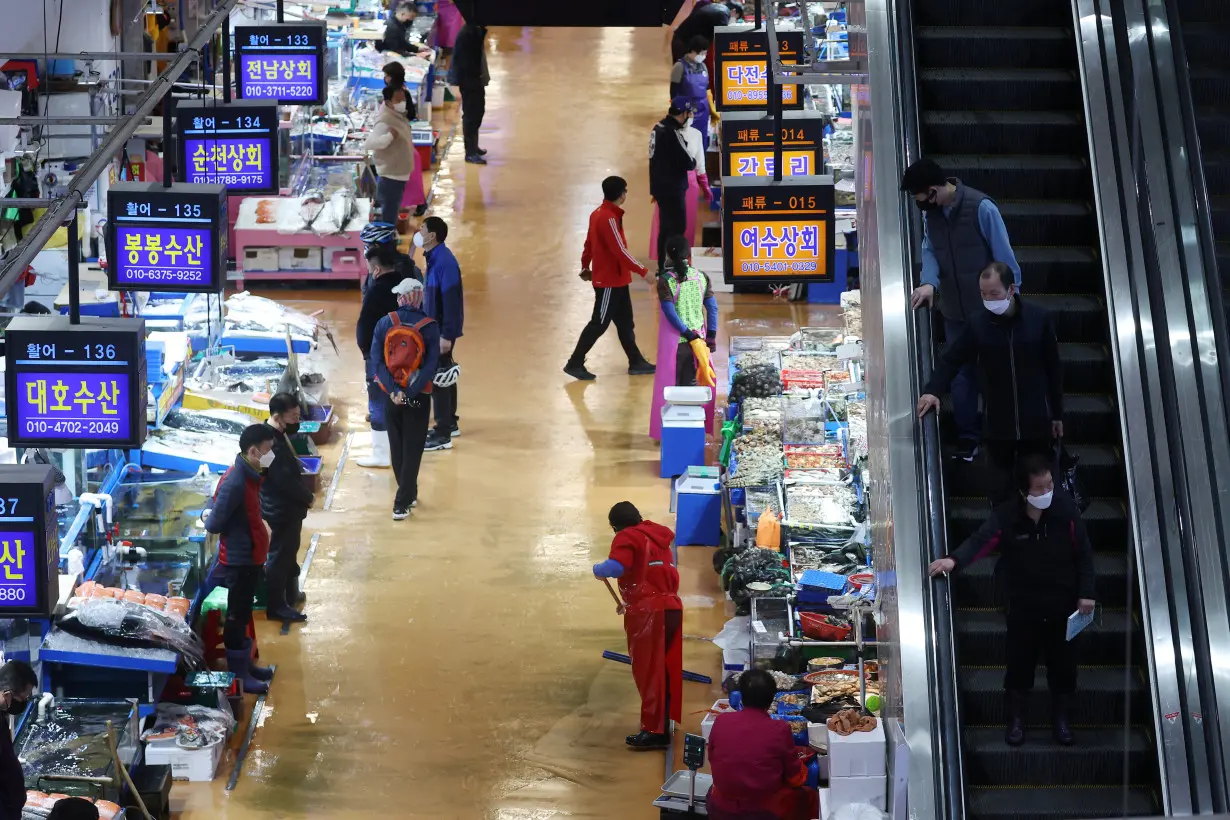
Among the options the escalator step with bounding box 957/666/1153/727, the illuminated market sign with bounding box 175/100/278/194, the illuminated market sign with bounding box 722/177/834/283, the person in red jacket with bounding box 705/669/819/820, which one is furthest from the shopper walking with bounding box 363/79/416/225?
the escalator step with bounding box 957/666/1153/727

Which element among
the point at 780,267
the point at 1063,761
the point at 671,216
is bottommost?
the point at 1063,761

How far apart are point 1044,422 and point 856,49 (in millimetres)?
2810

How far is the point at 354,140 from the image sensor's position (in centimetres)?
1986

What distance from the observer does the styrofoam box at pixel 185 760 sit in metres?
9.74

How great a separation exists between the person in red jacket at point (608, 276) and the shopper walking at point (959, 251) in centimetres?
592

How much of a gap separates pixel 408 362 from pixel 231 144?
2454 millimetres

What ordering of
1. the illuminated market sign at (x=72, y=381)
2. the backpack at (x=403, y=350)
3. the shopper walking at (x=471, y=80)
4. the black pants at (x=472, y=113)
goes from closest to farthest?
the illuminated market sign at (x=72, y=381) < the backpack at (x=403, y=350) < the shopper walking at (x=471, y=80) < the black pants at (x=472, y=113)

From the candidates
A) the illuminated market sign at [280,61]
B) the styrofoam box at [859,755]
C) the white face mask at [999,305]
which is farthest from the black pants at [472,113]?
the styrofoam box at [859,755]

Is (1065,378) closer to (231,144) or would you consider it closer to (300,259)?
(231,144)

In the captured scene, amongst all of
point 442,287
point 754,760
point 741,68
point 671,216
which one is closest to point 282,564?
point 442,287

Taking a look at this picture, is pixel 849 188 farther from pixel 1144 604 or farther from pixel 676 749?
pixel 1144 604

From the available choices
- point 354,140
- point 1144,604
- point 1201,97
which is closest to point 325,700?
point 1144,604

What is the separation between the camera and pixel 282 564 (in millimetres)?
11336

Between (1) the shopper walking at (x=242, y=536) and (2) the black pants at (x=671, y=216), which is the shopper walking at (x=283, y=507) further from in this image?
(2) the black pants at (x=671, y=216)
